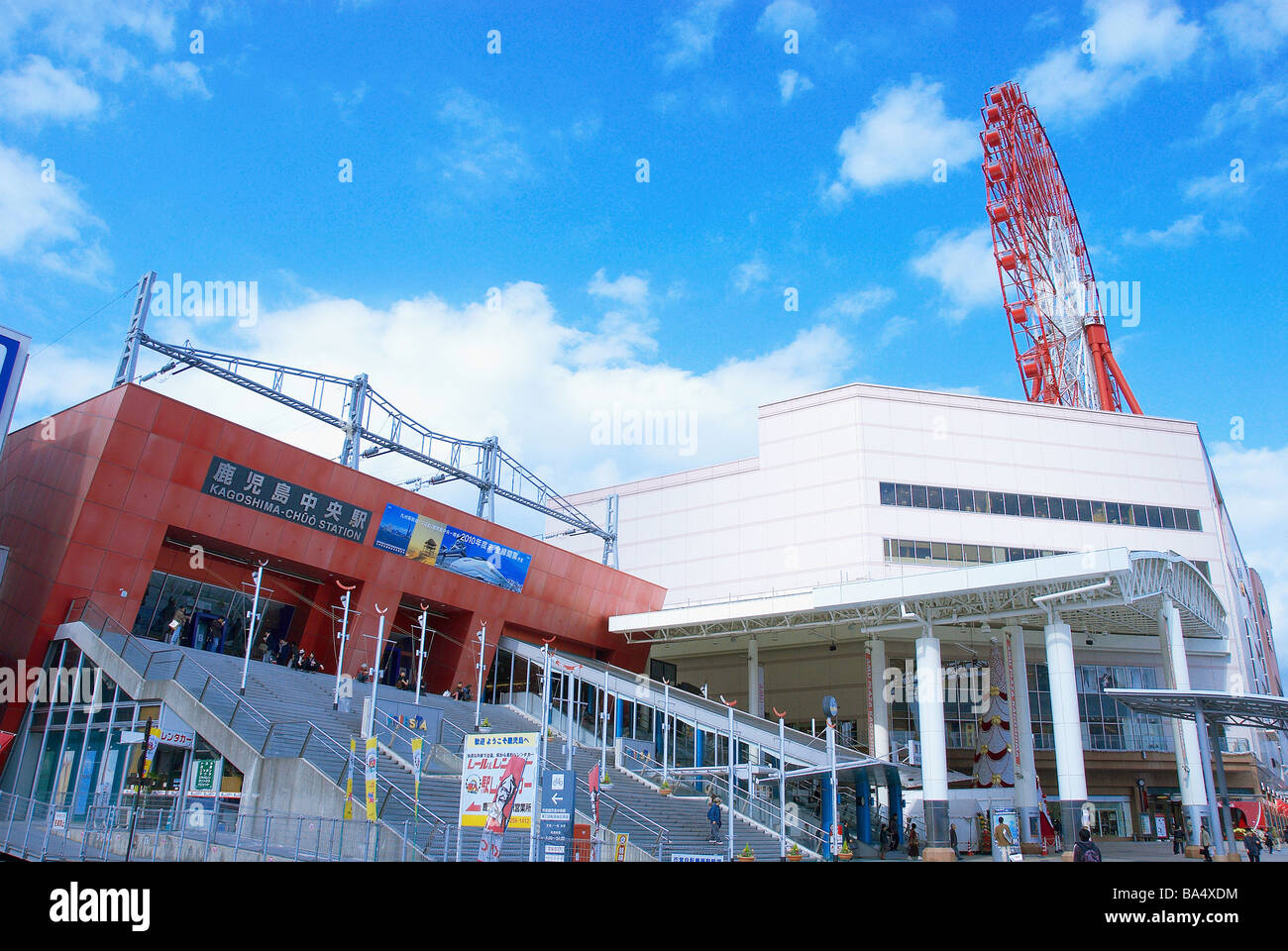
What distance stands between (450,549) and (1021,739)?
2579 centimetres

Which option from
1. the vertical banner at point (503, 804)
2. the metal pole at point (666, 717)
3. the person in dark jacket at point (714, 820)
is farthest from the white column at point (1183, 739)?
the vertical banner at point (503, 804)

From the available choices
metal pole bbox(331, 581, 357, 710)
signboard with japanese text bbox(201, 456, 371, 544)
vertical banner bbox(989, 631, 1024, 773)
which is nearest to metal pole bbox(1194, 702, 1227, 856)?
vertical banner bbox(989, 631, 1024, 773)

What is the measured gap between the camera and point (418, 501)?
3766cm

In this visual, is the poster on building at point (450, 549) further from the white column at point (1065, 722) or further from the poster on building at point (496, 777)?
the white column at point (1065, 722)

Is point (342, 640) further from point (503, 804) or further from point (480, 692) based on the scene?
point (503, 804)

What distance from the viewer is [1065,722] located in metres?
34.1

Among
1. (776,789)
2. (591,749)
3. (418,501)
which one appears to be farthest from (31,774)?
(776,789)

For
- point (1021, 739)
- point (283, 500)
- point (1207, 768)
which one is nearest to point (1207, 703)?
point (1207, 768)

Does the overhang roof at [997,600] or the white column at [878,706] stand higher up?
the overhang roof at [997,600]

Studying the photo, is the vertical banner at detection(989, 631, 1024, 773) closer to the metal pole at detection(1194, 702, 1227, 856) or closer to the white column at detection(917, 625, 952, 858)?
the white column at detection(917, 625, 952, 858)

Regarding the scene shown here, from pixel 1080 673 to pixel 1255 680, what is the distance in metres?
13.4

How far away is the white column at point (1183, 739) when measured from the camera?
110 ft

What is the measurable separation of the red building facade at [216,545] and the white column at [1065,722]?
2213cm

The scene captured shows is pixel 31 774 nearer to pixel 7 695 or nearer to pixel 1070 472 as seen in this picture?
pixel 7 695
